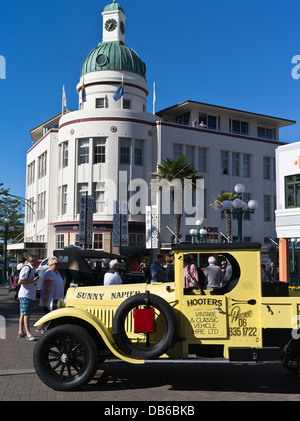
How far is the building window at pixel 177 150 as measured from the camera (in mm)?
40862

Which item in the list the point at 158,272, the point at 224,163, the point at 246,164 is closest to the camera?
the point at 158,272

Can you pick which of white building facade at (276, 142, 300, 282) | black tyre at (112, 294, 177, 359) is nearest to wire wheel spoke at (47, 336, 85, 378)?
black tyre at (112, 294, 177, 359)

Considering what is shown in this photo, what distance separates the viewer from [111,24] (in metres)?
44.1

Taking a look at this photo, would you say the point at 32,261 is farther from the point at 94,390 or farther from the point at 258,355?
the point at 258,355

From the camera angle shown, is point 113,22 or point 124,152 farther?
point 113,22

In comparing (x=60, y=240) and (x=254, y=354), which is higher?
(x=60, y=240)

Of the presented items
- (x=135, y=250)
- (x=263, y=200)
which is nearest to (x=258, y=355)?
(x=135, y=250)

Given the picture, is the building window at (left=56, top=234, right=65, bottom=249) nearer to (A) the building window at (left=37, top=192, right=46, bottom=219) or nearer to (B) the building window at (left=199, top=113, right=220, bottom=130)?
(A) the building window at (left=37, top=192, right=46, bottom=219)

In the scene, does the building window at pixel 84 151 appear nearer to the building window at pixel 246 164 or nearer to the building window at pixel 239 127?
the building window at pixel 246 164

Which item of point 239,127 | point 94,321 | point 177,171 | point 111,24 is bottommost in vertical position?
point 94,321

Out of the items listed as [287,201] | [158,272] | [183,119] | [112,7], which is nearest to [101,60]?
[112,7]

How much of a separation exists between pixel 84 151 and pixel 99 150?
1406 mm

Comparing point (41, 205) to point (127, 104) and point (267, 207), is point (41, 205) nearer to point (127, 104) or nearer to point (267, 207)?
point (127, 104)

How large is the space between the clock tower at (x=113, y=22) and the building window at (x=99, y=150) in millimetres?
11491
